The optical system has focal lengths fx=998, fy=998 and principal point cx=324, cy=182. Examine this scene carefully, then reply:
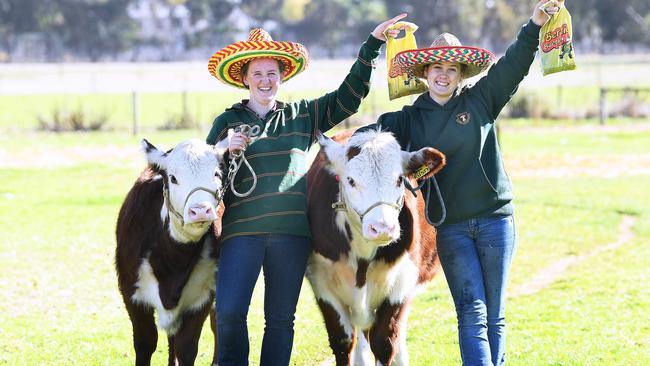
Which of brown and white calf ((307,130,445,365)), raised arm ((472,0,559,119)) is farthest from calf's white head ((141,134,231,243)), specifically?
raised arm ((472,0,559,119))

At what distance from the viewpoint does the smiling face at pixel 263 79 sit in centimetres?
588

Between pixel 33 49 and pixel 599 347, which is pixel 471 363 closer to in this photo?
pixel 599 347

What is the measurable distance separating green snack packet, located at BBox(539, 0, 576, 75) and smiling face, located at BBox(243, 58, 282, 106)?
1570 mm

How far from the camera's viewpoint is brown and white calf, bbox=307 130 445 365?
5711mm

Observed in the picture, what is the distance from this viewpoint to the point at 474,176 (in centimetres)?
581

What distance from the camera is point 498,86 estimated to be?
5.83 m

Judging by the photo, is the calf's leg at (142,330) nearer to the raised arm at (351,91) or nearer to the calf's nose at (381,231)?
the raised arm at (351,91)

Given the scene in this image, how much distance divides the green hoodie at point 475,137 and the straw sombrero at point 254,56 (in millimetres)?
810

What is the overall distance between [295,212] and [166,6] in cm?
7733

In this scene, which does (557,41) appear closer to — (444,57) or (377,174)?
(444,57)

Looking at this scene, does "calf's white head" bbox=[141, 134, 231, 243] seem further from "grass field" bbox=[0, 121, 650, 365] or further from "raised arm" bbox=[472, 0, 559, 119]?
"grass field" bbox=[0, 121, 650, 365]

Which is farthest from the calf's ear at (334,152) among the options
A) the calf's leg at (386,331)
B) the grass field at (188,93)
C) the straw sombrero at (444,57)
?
the grass field at (188,93)


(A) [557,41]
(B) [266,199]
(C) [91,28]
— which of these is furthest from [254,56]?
(C) [91,28]

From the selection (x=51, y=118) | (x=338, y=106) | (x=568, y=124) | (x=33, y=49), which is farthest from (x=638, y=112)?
(x=33, y=49)
